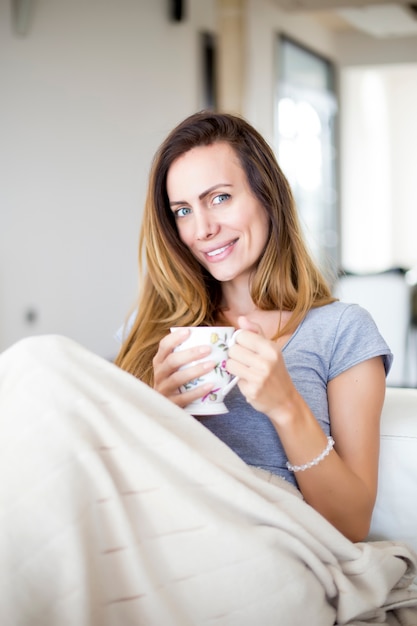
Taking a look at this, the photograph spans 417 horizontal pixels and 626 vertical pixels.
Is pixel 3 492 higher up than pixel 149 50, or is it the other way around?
pixel 149 50

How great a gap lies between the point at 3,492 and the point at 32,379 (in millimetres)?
137

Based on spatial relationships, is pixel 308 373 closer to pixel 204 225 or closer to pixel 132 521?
pixel 204 225

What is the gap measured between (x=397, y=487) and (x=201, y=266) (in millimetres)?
529

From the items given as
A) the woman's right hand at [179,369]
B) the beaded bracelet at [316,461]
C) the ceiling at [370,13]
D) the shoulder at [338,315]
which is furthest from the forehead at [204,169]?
the ceiling at [370,13]

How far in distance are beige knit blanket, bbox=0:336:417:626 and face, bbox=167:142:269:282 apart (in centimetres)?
48

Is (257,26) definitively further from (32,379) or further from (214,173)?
(32,379)

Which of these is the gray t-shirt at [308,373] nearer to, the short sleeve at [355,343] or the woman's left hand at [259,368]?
the short sleeve at [355,343]

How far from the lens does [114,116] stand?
496 centimetres

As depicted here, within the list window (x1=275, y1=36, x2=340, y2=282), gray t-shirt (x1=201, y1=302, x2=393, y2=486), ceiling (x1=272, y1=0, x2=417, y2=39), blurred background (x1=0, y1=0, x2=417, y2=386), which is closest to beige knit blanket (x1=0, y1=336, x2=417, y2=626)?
gray t-shirt (x1=201, y1=302, x2=393, y2=486)

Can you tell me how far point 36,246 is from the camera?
438 centimetres

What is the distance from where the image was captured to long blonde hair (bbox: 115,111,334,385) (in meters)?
1.48

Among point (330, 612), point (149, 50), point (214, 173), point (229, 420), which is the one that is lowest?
point (330, 612)

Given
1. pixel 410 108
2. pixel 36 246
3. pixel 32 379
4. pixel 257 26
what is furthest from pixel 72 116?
pixel 410 108

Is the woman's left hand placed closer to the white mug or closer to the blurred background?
the white mug
